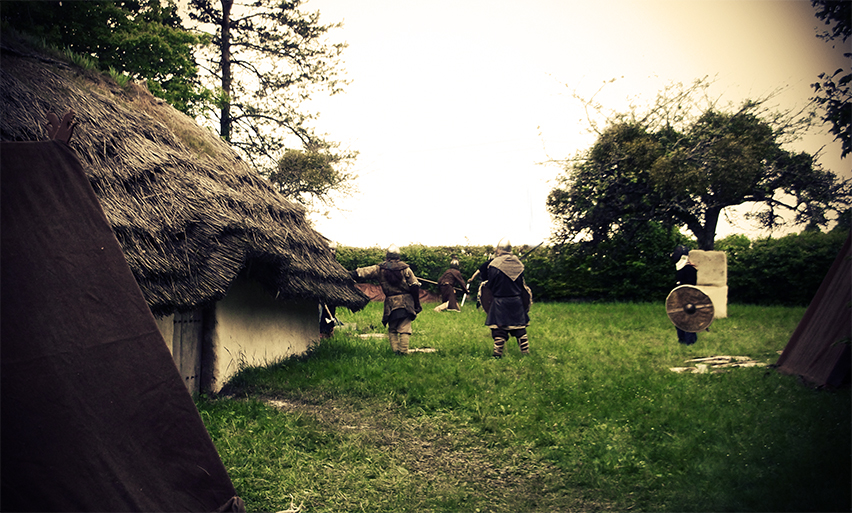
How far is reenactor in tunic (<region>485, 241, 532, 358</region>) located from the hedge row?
530 cm

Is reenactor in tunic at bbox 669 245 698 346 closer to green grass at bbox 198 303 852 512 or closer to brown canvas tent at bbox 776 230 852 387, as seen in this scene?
green grass at bbox 198 303 852 512

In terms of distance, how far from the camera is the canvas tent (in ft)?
→ 16.5

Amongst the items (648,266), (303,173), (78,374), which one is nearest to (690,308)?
(78,374)

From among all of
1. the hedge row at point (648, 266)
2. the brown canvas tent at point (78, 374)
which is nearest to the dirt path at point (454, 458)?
the brown canvas tent at point (78, 374)

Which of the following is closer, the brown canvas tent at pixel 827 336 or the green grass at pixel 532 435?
the green grass at pixel 532 435

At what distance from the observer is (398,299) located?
8.46m

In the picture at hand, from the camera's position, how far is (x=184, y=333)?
6195mm

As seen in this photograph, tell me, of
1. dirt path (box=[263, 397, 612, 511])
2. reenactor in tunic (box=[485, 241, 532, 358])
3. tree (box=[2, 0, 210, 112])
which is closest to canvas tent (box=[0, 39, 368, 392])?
dirt path (box=[263, 397, 612, 511])

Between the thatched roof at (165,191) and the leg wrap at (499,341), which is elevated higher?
the thatched roof at (165,191)

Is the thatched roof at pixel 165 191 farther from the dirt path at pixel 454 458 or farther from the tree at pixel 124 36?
the tree at pixel 124 36

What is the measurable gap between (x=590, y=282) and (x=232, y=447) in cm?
1486

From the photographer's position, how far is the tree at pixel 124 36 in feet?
30.4

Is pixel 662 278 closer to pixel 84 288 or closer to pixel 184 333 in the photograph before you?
pixel 184 333

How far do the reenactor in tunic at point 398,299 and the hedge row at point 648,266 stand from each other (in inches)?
226
